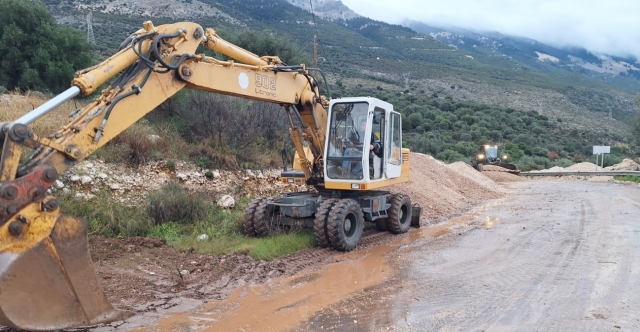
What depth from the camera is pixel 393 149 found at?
1084cm

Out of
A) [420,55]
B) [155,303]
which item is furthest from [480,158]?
[420,55]

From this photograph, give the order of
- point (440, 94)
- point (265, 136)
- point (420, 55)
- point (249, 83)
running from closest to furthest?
point (249, 83)
point (265, 136)
point (440, 94)
point (420, 55)

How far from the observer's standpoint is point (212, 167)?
12.7 metres

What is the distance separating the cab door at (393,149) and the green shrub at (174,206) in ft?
13.0

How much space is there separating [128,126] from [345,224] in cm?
476

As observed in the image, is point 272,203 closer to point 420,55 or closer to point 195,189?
→ point 195,189

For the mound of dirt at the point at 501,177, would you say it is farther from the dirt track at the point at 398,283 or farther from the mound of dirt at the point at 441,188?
the dirt track at the point at 398,283

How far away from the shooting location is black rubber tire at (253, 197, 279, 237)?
954 centimetres

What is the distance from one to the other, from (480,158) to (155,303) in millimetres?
27998

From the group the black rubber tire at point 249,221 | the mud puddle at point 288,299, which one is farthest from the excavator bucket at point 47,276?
the black rubber tire at point 249,221

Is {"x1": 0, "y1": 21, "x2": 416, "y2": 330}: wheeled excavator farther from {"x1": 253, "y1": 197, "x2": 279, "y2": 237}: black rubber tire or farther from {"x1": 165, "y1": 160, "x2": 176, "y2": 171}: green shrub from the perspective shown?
{"x1": 165, "y1": 160, "x2": 176, "y2": 171}: green shrub

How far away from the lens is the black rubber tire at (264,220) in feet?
31.3

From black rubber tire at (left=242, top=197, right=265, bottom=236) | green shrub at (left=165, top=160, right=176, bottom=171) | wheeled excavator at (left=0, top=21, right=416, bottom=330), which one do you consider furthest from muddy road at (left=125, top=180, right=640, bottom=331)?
green shrub at (left=165, top=160, right=176, bottom=171)

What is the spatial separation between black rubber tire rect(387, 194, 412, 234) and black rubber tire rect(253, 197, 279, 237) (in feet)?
9.08
